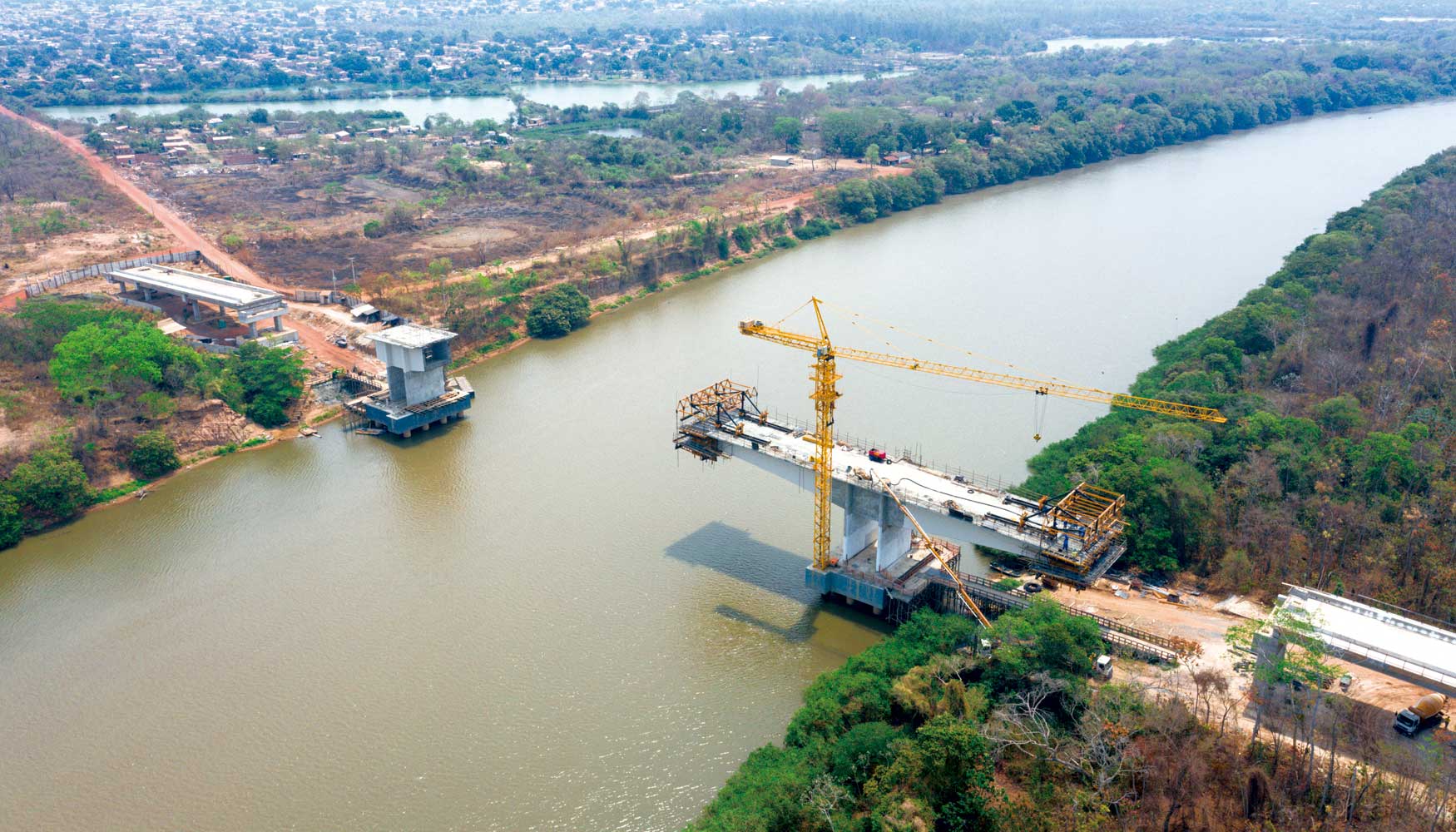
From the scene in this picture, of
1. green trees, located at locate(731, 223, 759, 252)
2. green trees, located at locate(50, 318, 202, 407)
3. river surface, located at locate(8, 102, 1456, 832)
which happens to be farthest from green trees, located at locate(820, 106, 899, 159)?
green trees, located at locate(50, 318, 202, 407)

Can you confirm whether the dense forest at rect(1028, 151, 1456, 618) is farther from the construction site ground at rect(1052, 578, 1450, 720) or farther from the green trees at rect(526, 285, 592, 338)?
the green trees at rect(526, 285, 592, 338)

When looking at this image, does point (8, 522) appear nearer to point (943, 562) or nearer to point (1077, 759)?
point (943, 562)

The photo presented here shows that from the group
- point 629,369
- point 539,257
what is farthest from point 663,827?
point 539,257

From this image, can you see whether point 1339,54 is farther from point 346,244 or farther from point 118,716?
point 118,716

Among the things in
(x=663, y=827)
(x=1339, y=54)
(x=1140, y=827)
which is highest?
(x=1339, y=54)

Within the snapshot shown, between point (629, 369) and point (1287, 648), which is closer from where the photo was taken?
point (1287, 648)
